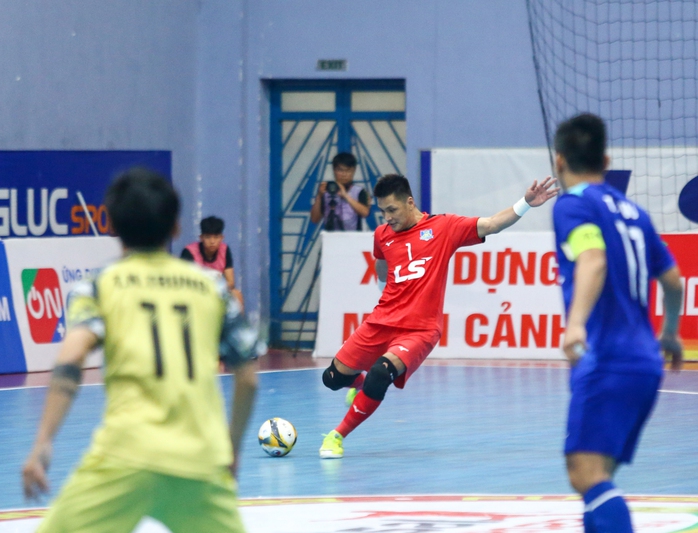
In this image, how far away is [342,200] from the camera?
1599 cm

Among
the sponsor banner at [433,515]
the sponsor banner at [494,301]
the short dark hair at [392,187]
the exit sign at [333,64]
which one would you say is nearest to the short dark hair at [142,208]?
the sponsor banner at [433,515]

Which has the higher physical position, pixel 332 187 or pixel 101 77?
pixel 101 77

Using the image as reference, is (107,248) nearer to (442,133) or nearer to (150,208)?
(442,133)

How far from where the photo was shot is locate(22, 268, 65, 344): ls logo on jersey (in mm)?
14109

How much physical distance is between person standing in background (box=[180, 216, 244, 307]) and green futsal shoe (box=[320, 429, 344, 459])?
6438 mm

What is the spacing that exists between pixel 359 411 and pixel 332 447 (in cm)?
33

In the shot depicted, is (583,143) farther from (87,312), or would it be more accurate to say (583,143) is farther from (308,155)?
(308,155)

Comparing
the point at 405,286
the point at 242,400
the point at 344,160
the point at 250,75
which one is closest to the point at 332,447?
the point at 405,286

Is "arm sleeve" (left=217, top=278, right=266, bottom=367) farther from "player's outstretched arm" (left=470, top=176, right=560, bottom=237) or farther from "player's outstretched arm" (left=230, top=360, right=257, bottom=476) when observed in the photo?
"player's outstretched arm" (left=470, top=176, right=560, bottom=237)

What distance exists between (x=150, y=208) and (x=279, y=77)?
48.4ft

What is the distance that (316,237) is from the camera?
18297 mm

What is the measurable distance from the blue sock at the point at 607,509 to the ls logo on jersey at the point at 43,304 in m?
10.2

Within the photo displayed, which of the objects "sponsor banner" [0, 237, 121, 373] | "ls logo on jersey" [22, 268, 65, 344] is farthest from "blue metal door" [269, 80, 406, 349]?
"ls logo on jersey" [22, 268, 65, 344]

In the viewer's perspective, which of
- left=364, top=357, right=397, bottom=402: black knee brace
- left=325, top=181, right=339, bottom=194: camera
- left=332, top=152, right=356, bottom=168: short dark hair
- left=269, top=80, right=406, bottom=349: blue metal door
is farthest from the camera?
left=269, top=80, right=406, bottom=349: blue metal door
